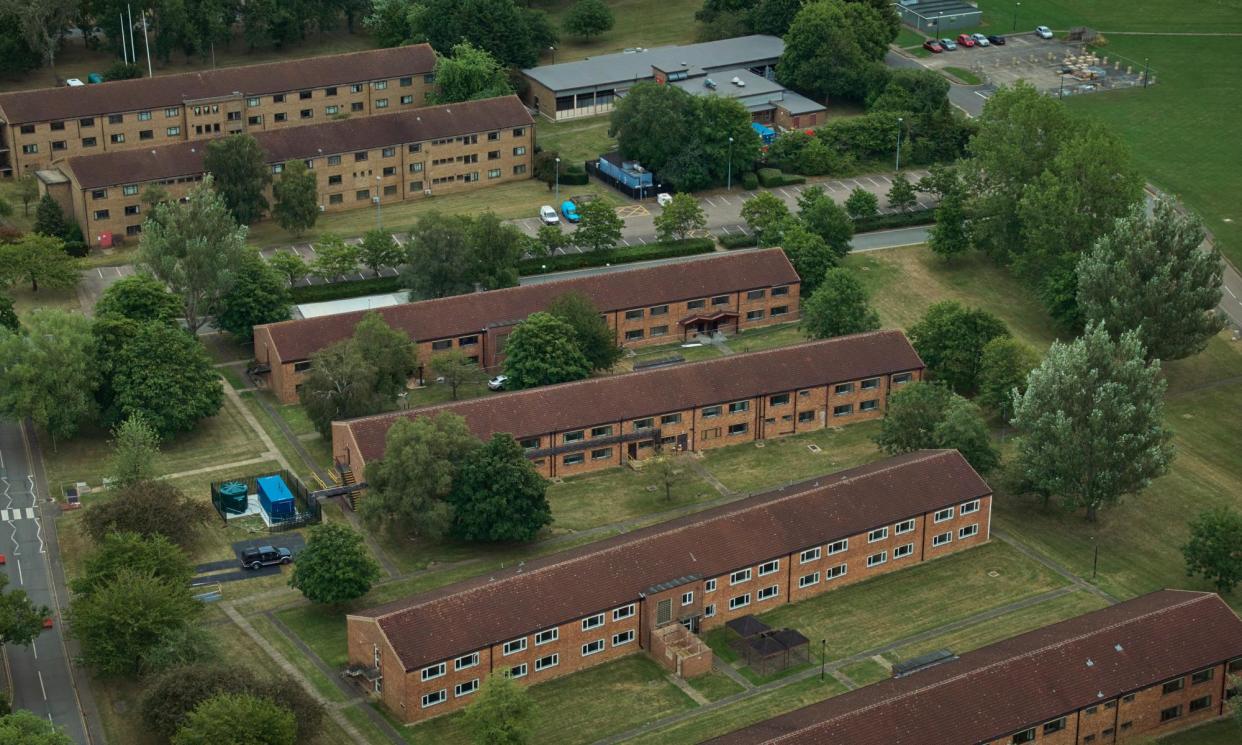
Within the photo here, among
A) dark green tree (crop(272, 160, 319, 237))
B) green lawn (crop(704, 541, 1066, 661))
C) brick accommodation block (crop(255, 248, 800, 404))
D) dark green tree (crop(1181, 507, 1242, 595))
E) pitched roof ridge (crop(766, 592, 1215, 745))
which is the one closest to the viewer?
pitched roof ridge (crop(766, 592, 1215, 745))

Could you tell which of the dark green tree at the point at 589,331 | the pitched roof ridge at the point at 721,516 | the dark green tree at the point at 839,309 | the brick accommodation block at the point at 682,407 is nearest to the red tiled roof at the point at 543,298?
the dark green tree at the point at 589,331

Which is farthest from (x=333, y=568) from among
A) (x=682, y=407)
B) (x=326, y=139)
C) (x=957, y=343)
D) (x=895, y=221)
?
(x=895, y=221)

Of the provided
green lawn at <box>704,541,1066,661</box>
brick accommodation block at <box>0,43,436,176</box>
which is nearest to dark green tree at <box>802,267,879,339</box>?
green lawn at <box>704,541,1066,661</box>

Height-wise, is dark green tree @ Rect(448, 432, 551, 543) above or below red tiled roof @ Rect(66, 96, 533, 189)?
below

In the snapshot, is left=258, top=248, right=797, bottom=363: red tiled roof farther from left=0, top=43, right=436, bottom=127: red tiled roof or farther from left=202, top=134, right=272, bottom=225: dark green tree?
left=0, top=43, right=436, bottom=127: red tiled roof

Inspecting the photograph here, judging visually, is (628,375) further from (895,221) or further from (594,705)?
(895,221)
